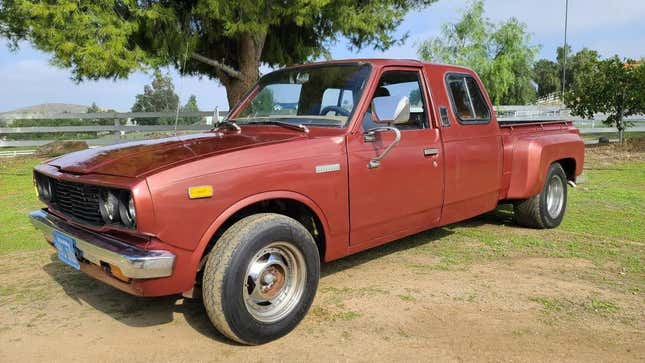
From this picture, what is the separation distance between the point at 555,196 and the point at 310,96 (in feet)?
A: 11.8

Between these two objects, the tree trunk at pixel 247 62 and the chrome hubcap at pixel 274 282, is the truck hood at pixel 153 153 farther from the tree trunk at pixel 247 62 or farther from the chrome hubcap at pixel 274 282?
the tree trunk at pixel 247 62

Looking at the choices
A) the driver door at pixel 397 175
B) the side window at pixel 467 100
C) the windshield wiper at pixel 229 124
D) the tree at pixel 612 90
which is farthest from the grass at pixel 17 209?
the tree at pixel 612 90

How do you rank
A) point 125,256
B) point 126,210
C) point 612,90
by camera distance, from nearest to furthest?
point 125,256, point 126,210, point 612,90

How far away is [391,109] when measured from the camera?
12.3 feet

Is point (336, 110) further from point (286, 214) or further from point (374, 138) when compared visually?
point (286, 214)

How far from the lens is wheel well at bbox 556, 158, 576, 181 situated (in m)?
6.26

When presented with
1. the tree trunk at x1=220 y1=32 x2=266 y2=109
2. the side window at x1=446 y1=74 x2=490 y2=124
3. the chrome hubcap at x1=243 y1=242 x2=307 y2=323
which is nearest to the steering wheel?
the chrome hubcap at x1=243 y1=242 x2=307 y2=323

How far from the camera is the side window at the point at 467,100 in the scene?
187 inches

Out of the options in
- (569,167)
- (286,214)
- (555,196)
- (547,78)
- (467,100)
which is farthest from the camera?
(547,78)

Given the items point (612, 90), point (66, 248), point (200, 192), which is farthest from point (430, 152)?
point (612, 90)

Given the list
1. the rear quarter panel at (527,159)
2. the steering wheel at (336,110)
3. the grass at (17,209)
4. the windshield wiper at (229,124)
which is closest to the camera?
the steering wheel at (336,110)

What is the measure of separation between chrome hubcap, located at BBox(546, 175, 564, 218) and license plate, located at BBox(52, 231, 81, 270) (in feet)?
16.6

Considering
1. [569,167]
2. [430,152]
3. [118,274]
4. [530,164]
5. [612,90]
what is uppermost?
[612,90]

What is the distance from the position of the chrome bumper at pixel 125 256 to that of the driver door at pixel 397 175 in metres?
1.43
